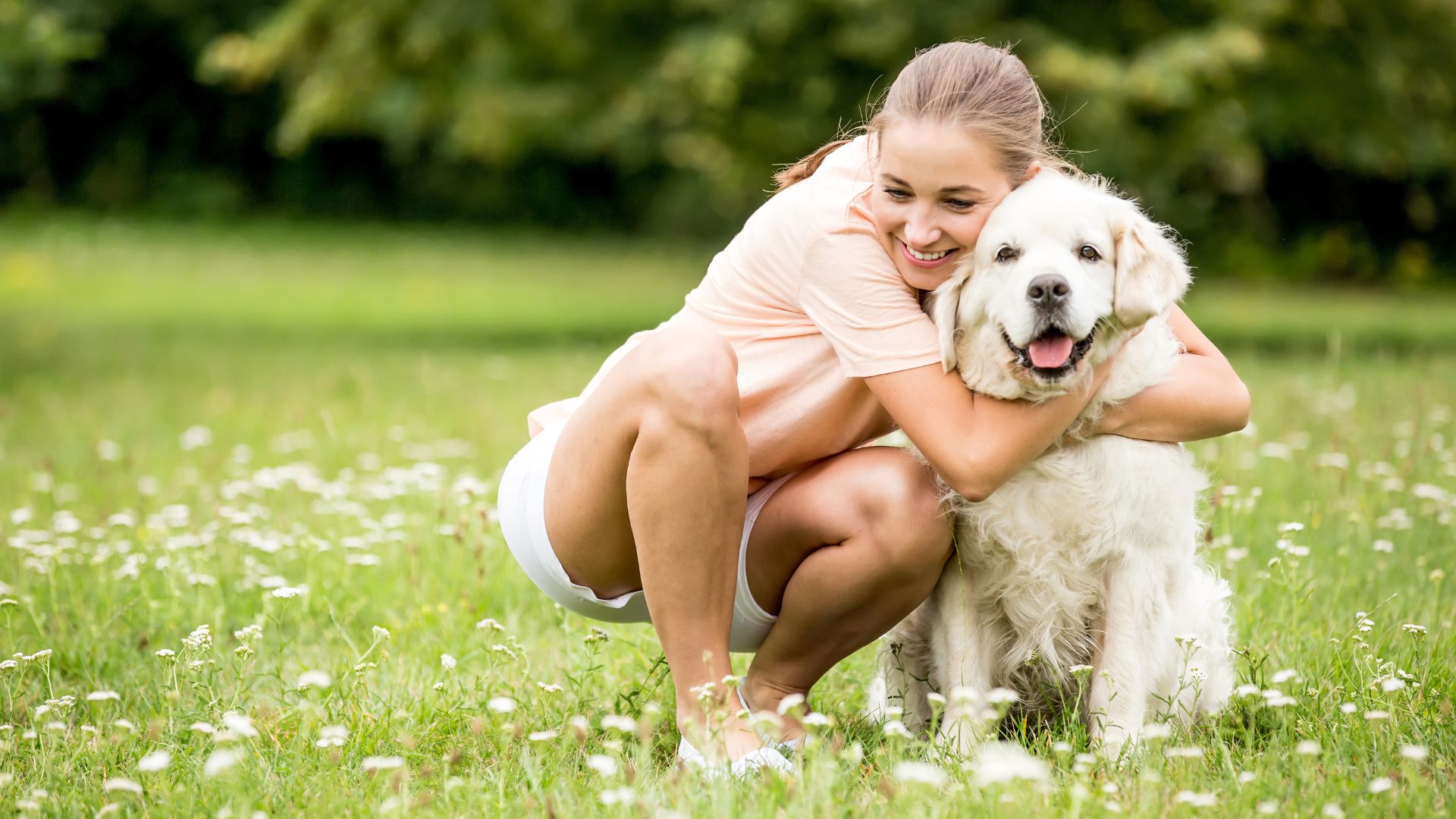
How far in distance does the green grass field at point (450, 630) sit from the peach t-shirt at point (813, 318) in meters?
0.66

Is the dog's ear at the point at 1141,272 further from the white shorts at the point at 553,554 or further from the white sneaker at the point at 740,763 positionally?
the white sneaker at the point at 740,763

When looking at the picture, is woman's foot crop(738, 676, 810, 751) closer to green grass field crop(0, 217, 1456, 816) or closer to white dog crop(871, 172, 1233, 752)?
green grass field crop(0, 217, 1456, 816)

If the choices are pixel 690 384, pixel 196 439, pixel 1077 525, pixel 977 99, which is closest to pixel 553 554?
pixel 690 384

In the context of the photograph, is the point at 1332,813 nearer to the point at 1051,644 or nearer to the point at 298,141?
the point at 1051,644

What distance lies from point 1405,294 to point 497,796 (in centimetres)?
1473

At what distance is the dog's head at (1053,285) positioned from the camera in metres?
2.66

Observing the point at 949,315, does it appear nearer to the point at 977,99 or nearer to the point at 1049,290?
the point at 1049,290

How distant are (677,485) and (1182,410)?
3.54ft

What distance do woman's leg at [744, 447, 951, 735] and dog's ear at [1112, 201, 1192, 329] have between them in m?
0.55

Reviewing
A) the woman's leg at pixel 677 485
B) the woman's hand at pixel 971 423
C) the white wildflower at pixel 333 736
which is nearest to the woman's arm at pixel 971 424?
the woman's hand at pixel 971 423

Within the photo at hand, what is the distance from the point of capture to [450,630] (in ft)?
11.9

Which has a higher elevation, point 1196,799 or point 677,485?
point 677,485

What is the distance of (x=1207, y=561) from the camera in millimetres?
3850

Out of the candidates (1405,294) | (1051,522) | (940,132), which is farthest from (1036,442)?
(1405,294)
